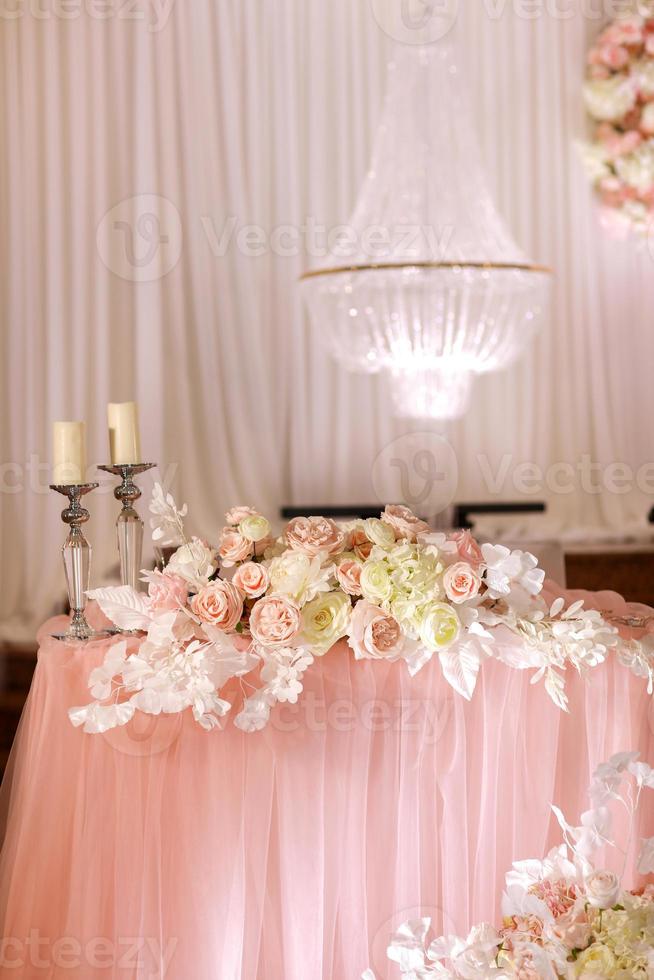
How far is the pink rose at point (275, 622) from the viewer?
1660 millimetres

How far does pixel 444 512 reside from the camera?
5.39 meters

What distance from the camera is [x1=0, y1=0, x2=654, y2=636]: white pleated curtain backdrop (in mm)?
4414

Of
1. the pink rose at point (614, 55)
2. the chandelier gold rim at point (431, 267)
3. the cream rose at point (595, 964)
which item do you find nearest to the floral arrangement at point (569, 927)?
the cream rose at point (595, 964)

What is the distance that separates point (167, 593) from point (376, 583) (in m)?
0.31

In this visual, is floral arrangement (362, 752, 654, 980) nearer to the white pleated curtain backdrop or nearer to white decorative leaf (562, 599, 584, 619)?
white decorative leaf (562, 599, 584, 619)

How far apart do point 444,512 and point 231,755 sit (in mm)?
3737

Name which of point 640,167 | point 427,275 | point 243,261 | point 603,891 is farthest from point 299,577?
point 640,167

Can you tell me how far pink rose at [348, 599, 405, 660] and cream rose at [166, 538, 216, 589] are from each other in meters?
0.25

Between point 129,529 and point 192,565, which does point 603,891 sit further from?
point 129,529

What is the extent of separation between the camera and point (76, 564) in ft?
6.44

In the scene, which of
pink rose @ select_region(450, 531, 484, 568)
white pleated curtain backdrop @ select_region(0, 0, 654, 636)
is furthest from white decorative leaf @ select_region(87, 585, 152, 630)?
white pleated curtain backdrop @ select_region(0, 0, 654, 636)

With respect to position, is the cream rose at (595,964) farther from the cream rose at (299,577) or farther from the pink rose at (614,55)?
the pink rose at (614,55)

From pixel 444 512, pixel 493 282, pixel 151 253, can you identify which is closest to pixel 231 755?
pixel 493 282

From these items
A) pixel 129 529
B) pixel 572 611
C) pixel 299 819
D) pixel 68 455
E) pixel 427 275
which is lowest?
pixel 299 819
